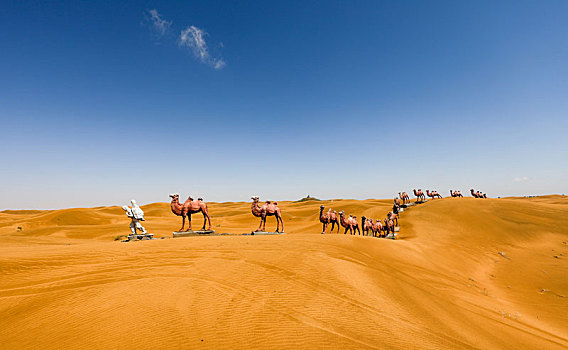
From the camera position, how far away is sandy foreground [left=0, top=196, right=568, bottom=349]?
352cm

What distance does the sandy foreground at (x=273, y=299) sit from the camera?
3.52m

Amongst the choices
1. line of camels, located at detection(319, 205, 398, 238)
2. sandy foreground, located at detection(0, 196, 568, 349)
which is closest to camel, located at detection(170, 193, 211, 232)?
sandy foreground, located at detection(0, 196, 568, 349)

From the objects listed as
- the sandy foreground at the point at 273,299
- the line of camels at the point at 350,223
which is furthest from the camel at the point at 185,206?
the line of camels at the point at 350,223

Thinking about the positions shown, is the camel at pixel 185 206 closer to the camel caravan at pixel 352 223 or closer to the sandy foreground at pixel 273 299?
the sandy foreground at pixel 273 299

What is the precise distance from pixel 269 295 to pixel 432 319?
3.66 meters

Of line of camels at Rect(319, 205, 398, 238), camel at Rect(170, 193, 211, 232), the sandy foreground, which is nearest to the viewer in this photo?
the sandy foreground

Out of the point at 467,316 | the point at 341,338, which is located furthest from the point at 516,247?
the point at 341,338

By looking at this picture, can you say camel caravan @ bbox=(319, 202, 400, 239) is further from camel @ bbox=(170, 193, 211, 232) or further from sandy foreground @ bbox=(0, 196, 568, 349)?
camel @ bbox=(170, 193, 211, 232)

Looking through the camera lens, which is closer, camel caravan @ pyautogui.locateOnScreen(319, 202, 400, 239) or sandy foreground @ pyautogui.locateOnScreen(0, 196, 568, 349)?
sandy foreground @ pyautogui.locateOnScreen(0, 196, 568, 349)

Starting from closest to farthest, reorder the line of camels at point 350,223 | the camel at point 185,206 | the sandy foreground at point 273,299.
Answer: the sandy foreground at point 273,299 → the camel at point 185,206 → the line of camels at point 350,223

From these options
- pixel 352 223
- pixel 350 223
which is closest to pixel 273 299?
pixel 350 223

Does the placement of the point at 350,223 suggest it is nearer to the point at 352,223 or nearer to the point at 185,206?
the point at 352,223

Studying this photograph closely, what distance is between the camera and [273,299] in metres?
4.57

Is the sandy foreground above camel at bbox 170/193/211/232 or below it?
below
